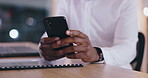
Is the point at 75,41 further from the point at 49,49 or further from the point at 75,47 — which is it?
the point at 49,49

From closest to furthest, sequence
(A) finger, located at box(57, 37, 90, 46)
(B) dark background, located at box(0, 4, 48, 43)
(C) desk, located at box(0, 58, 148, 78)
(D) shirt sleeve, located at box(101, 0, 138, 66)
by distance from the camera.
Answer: (C) desk, located at box(0, 58, 148, 78) → (A) finger, located at box(57, 37, 90, 46) → (D) shirt sleeve, located at box(101, 0, 138, 66) → (B) dark background, located at box(0, 4, 48, 43)

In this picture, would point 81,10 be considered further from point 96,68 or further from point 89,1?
point 96,68

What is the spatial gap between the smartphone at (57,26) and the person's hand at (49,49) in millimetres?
26

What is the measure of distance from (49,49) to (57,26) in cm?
14

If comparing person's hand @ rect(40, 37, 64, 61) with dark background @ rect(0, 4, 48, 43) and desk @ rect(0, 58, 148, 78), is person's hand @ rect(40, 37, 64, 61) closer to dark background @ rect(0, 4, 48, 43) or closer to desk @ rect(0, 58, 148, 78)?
desk @ rect(0, 58, 148, 78)

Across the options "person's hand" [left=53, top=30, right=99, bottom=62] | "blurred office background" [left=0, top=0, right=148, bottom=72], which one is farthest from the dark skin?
"blurred office background" [left=0, top=0, right=148, bottom=72]

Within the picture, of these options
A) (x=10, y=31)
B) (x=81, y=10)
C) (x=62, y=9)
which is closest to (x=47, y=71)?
(x=81, y=10)

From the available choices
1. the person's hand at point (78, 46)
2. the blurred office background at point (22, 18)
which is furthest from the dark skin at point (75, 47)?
the blurred office background at point (22, 18)

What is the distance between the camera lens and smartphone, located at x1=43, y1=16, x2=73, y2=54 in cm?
98

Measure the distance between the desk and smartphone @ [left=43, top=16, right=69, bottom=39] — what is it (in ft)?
0.49

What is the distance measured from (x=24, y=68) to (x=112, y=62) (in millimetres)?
388

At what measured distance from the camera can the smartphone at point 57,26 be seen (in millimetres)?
982

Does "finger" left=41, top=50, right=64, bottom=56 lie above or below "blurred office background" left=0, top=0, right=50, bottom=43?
above

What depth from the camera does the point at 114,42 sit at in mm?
1291
